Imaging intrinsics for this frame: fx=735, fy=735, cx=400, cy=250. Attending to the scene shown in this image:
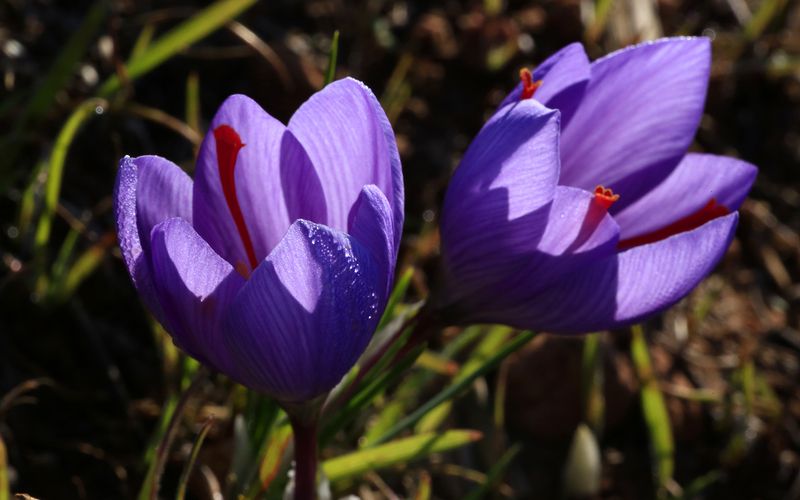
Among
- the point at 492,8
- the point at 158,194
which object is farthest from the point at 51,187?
the point at 492,8

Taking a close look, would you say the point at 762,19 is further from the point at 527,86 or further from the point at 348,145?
the point at 348,145

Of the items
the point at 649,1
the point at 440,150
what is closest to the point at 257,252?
the point at 440,150

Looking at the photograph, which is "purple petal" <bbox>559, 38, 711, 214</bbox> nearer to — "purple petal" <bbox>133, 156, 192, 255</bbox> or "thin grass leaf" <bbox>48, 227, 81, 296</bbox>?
"purple petal" <bbox>133, 156, 192, 255</bbox>

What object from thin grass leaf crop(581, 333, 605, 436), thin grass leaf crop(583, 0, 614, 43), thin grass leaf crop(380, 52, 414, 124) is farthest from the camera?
thin grass leaf crop(583, 0, 614, 43)

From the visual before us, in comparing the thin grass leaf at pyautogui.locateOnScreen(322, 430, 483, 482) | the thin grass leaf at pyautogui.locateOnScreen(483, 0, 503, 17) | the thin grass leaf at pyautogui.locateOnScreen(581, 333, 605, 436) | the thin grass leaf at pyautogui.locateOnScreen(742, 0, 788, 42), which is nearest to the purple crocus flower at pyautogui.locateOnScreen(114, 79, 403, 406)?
the thin grass leaf at pyautogui.locateOnScreen(322, 430, 483, 482)

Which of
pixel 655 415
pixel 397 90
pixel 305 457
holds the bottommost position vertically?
pixel 655 415

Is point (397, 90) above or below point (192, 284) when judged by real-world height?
below

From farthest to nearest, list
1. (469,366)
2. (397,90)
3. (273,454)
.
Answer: (397,90)
(469,366)
(273,454)
